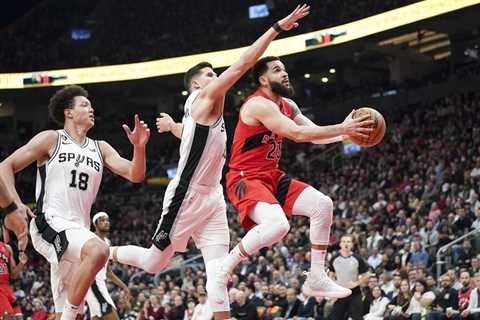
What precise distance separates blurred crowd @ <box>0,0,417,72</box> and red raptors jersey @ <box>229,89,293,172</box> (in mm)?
24324

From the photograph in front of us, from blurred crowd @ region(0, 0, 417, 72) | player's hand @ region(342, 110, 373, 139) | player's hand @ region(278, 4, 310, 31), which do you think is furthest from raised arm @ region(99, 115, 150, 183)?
blurred crowd @ region(0, 0, 417, 72)

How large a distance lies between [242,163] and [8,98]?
34.4 m

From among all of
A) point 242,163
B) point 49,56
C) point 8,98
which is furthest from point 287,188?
point 8,98

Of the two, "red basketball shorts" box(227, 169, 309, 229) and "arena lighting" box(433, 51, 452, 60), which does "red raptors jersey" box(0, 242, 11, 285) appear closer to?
"red basketball shorts" box(227, 169, 309, 229)

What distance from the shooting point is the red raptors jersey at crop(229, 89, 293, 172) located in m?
7.94

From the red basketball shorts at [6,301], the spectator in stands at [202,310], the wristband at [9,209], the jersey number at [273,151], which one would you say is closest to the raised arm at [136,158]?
the jersey number at [273,151]

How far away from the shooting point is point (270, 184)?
8086mm

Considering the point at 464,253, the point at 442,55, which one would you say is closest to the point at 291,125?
the point at 464,253

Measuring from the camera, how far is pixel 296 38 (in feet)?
105

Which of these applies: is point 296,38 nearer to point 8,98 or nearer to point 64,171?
point 8,98

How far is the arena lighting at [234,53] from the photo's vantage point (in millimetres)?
28130

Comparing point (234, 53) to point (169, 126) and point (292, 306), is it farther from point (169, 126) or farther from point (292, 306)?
point (169, 126)

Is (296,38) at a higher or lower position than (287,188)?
higher

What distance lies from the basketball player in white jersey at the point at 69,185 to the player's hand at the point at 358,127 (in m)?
1.96
